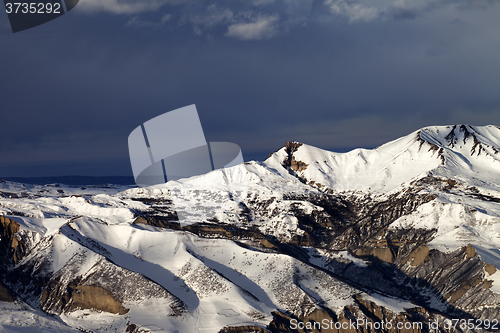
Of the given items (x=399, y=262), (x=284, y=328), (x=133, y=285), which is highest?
(x=133, y=285)

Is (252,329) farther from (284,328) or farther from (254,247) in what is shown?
(254,247)

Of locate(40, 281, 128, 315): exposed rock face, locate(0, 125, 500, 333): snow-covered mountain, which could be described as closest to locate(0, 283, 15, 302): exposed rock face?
locate(0, 125, 500, 333): snow-covered mountain

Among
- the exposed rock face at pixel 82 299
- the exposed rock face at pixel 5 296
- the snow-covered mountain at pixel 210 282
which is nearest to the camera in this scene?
the snow-covered mountain at pixel 210 282

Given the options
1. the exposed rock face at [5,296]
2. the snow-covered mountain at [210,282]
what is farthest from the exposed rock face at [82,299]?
Result: the exposed rock face at [5,296]

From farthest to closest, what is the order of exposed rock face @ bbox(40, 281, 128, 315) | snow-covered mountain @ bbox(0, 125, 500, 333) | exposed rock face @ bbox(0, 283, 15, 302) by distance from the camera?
exposed rock face @ bbox(0, 283, 15, 302) < exposed rock face @ bbox(40, 281, 128, 315) < snow-covered mountain @ bbox(0, 125, 500, 333)

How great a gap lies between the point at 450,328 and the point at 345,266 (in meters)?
58.4

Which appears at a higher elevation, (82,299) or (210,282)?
(82,299)

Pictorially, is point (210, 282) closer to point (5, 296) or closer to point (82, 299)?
point (82, 299)

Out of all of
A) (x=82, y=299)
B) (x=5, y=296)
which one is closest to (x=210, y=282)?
(x=82, y=299)

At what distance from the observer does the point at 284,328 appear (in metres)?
127

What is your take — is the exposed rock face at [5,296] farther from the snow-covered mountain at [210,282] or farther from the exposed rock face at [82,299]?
the exposed rock face at [82,299]

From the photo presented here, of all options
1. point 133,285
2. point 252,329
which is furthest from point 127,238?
point 252,329

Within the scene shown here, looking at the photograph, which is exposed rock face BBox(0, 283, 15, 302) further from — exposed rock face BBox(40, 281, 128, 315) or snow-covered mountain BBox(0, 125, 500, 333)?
exposed rock face BBox(40, 281, 128, 315)

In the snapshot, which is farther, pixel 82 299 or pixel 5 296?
pixel 5 296
